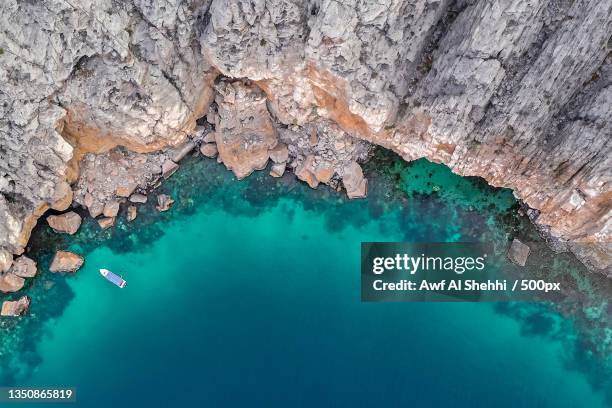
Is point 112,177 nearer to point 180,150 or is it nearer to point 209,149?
point 180,150

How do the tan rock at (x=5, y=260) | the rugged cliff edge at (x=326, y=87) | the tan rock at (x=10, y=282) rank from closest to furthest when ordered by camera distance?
the rugged cliff edge at (x=326, y=87)
the tan rock at (x=5, y=260)
the tan rock at (x=10, y=282)

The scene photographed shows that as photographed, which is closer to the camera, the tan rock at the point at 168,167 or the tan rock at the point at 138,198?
the tan rock at the point at 168,167

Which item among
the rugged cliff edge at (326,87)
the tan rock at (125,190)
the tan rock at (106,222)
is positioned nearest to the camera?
the rugged cliff edge at (326,87)

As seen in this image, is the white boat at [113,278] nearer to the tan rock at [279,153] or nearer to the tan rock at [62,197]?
the tan rock at [62,197]

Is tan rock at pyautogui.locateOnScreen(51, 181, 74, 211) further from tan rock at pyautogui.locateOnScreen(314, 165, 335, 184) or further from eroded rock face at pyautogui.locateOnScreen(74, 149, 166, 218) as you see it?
tan rock at pyautogui.locateOnScreen(314, 165, 335, 184)

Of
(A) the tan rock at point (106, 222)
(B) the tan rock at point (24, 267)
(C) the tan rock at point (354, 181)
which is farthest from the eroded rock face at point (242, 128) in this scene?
(B) the tan rock at point (24, 267)

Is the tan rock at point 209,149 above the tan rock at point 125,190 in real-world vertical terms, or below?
above

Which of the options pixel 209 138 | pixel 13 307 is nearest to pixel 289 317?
pixel 209 138

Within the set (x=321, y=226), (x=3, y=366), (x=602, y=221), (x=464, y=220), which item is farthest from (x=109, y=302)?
(x=602, y=221)
